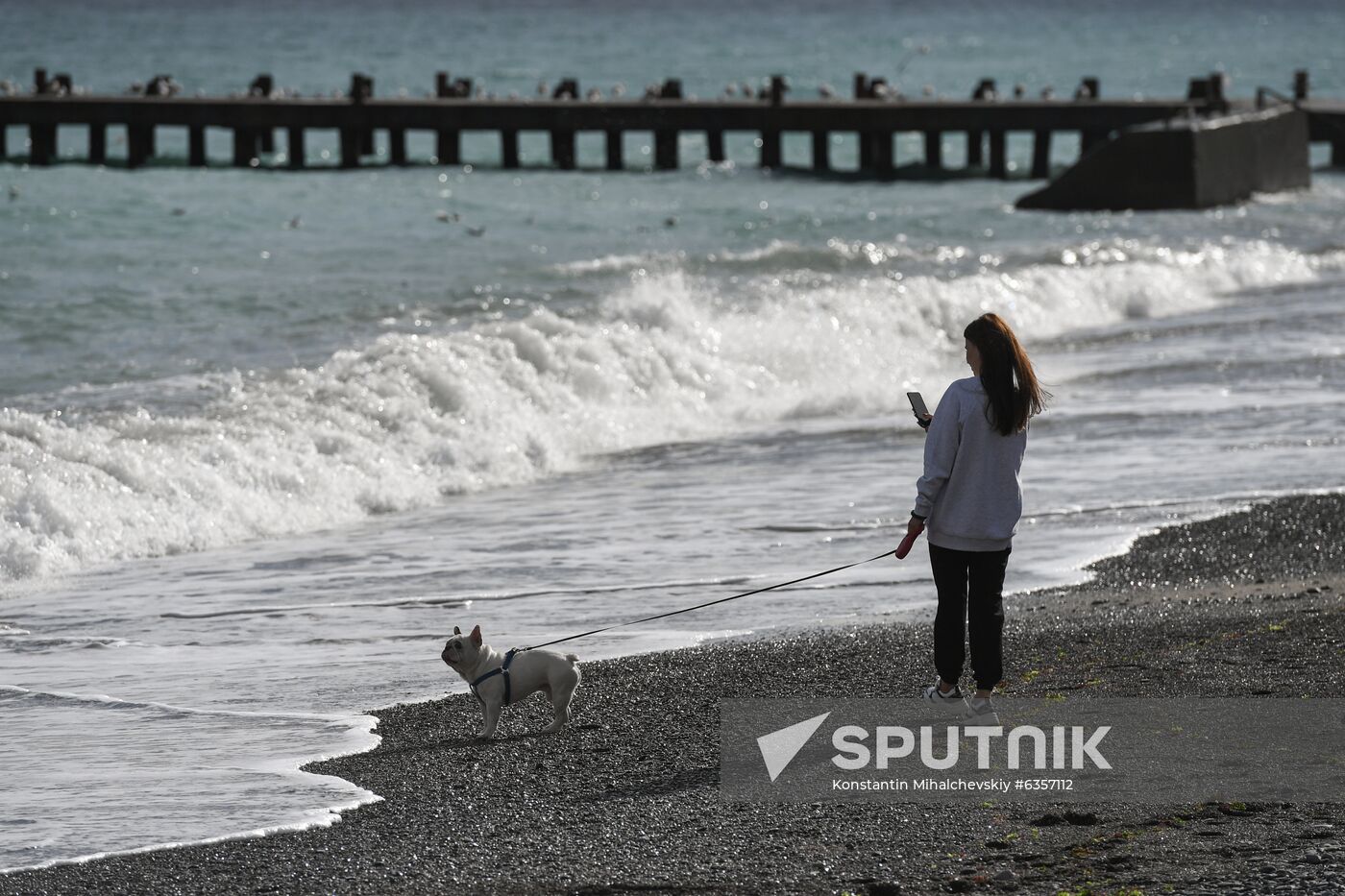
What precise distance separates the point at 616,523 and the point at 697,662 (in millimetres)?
3364

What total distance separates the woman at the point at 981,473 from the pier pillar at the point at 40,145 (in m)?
33.5

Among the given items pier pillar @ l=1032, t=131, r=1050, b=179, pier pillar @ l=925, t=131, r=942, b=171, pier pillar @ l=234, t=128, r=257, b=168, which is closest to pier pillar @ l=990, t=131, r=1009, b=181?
pier pillar @ l=1032, t=131, r=1050, b=179

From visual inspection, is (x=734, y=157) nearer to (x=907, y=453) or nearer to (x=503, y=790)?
(x=907, y=453)

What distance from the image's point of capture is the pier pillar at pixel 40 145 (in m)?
36.4

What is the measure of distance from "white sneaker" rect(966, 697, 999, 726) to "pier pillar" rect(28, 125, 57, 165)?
110 feet

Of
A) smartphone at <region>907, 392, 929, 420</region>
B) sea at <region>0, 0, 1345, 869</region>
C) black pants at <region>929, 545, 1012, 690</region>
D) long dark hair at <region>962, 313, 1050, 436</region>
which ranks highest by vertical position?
long dark hair at <region>962, 313, 1050, 436</region>

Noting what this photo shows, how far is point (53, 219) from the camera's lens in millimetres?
25688

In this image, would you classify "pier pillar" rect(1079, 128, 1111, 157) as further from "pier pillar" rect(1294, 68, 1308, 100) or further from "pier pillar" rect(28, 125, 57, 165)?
"pier pillar" rect(28, 125, 57, 165)

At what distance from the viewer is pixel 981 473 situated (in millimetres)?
5855

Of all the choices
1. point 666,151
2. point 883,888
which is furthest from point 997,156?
point 883,888

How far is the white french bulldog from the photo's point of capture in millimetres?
6109

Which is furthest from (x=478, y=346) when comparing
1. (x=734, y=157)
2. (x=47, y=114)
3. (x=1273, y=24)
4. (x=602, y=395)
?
(x=1273, y=24)

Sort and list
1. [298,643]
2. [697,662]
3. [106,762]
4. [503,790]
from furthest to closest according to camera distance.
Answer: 1. [298,643]
2. [697,662]
3. [106,762]
4. [503,790]

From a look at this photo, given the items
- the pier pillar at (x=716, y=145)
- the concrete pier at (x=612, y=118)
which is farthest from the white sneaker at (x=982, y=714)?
the pier pillar at (x=716, y=145)
